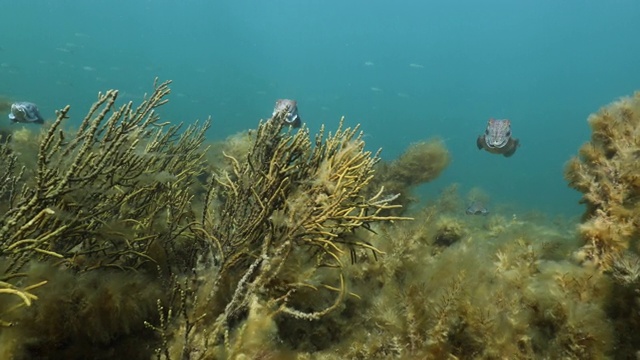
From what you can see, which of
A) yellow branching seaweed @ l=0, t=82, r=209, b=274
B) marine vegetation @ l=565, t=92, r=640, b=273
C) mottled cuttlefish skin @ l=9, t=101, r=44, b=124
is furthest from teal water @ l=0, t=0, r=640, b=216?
yellow branching seaweed @ l=0, t=82, r=209, b=274

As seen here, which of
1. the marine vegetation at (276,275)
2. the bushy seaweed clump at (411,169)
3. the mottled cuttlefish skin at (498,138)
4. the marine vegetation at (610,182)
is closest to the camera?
the marine vegetation at (276,275)

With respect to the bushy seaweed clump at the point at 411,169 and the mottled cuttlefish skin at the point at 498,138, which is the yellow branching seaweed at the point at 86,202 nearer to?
the mottled cuttlefish skin at the point at 498,138

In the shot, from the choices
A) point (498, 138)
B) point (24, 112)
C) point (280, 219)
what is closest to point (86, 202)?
point (280, 219)

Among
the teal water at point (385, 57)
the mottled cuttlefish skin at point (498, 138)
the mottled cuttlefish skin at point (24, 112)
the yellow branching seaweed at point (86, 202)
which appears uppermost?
the teal water at point (385, 57)

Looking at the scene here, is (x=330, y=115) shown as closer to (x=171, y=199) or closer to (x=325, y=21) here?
(x=325, y=21)

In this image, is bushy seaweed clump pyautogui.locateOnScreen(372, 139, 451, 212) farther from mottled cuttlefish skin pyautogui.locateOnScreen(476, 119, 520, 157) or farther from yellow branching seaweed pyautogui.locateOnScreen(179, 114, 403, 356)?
yellow branching seaweed pyautogui.locateOnScreen(179, 114, 403, 356)

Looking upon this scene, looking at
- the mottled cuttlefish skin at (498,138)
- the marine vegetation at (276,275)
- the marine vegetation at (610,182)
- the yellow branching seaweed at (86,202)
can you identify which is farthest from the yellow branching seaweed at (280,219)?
the mottled cuttlefish skin at (498,138)

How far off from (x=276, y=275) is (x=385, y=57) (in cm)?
14151

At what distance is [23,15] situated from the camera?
101 m

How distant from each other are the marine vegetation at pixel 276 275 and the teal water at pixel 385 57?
95.3 meters

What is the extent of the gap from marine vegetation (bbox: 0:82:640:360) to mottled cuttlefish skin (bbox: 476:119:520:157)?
182cm

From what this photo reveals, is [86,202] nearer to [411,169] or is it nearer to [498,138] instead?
[498,138]

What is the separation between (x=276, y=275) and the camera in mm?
2912

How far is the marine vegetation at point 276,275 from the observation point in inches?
98.3
